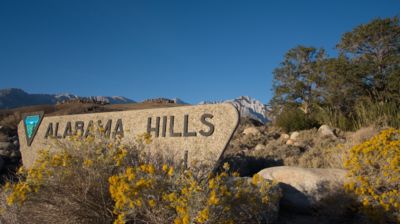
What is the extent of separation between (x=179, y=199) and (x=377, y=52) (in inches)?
767

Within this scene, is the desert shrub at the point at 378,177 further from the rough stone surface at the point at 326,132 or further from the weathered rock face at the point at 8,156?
the weathered rock face at the point at 8,156

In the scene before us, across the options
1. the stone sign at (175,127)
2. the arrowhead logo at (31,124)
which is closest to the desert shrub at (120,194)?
the stone sign at (175,127)

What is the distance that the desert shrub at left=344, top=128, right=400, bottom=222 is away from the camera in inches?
145

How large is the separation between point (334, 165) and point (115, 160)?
14.2 feet

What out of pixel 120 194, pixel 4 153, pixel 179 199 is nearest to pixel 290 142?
pixel 179 199

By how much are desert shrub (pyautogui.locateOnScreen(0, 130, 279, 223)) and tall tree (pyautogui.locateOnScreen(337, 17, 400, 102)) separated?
15.5m

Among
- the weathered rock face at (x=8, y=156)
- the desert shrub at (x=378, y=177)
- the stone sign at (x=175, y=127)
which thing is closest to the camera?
the desert shrub at (x=378, y=177)

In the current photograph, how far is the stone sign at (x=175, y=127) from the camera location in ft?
16.5

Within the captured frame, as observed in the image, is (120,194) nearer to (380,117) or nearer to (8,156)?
(8,156)

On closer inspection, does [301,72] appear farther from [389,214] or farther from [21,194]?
[21,194]

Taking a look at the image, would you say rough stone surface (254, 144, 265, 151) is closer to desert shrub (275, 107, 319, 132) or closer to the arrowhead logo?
desert shrub (275, 107, 319, 132)

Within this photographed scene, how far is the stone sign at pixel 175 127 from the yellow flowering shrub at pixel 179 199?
1156 millimetres

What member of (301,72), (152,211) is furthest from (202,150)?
(301,72)

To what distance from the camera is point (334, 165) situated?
587 cm
